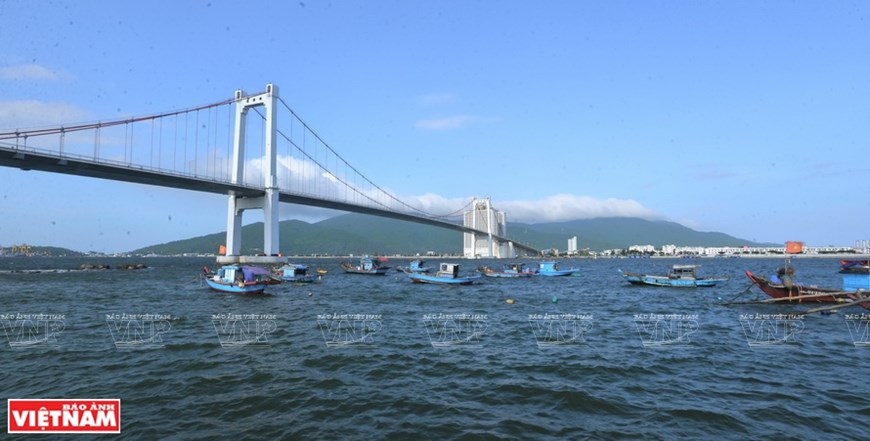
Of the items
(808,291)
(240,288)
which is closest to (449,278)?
(240,288)

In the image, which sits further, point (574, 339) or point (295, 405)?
point (574, 339)

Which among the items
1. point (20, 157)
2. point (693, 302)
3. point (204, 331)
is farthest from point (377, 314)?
point (20, 157)

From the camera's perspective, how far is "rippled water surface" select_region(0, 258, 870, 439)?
7.58 metres

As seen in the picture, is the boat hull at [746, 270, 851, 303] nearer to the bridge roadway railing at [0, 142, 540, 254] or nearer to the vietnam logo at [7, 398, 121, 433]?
the vietnam logo at [7, 398, 121, 433]

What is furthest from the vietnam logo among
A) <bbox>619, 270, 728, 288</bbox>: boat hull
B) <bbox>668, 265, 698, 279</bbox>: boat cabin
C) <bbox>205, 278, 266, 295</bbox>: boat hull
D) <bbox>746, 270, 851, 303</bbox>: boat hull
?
<bbox>668, 265, 698, 279</bbox>: boat cabin

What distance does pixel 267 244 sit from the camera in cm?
6362

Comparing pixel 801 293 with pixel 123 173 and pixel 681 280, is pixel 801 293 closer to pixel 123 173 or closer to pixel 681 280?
pixel 681 280

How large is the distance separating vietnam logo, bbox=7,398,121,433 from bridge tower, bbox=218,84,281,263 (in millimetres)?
55837

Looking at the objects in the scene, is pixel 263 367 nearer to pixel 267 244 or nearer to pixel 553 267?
pixel 553 267

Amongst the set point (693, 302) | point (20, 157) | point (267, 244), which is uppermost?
point (20, 157)

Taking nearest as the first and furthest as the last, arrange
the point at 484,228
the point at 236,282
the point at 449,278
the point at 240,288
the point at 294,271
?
the point at 240,288
the point at 236,282
the point at 449,278
the point at 294,271
the point at 484,228

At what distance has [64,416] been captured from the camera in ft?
25.1

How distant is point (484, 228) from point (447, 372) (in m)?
130

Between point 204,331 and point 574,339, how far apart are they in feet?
43.4
